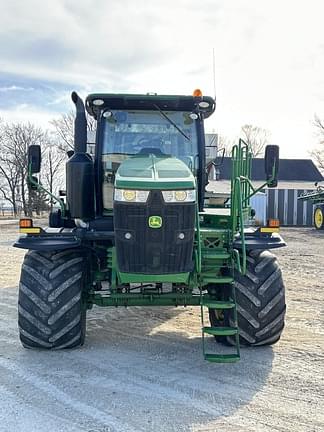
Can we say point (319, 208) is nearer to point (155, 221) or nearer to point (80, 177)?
point (80, 177)

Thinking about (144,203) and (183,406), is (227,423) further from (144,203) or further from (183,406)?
(144,203)

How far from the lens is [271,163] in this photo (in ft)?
18.6

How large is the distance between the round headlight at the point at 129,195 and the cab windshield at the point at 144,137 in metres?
1.37

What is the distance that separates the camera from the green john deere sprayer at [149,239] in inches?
178

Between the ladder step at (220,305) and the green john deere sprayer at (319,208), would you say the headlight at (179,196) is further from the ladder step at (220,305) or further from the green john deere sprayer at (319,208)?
the green john deere sprayer at (319,208)

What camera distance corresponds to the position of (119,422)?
3.74 meters

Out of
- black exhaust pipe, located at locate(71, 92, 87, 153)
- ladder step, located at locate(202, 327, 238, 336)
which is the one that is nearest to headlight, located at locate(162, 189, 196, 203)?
ladder step, located at locate(202, 327, 238, 336)

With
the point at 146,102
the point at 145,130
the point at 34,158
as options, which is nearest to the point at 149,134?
the point at 145,130

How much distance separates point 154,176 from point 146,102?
167 cm

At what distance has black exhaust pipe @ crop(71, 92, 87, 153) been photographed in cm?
575

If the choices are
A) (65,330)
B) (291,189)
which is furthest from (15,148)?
(65,330)

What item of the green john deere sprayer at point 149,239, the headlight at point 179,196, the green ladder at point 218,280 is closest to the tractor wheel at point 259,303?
the green john deere sprayer at point 149,239

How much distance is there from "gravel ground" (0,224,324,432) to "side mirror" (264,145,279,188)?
6.11 feet

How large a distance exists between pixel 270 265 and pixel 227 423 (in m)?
2.12
